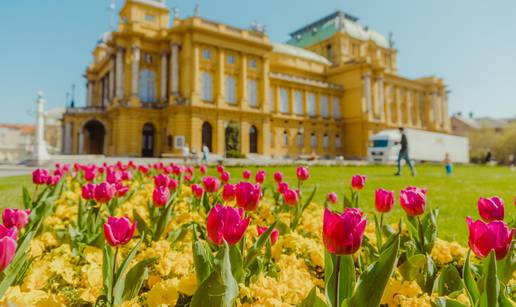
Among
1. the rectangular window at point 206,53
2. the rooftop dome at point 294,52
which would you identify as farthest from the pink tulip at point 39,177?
the rooftop dome at point 294,52

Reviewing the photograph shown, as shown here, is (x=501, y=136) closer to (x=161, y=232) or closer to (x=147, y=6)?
(x=147, y=6)

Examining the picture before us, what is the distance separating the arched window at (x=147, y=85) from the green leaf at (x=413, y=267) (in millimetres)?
37545

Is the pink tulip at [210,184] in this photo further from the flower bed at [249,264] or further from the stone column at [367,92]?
the stone column at [367,92]

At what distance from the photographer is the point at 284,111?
44.3 metres

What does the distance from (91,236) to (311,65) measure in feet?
165

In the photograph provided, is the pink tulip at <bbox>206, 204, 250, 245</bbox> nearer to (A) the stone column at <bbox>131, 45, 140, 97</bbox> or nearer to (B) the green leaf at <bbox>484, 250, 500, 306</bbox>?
(B) the green leaf at <bbox>484, 250, 500, 306</bbox>

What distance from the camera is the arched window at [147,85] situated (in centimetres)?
3678

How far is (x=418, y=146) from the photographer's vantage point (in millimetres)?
35812

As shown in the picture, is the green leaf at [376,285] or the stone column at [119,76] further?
the stone column at [119,76]

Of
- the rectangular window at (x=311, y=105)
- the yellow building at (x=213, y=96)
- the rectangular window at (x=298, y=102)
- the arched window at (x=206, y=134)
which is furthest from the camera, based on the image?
the rectangular window at (x=311, y=105)

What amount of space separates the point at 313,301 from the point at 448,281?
97cm

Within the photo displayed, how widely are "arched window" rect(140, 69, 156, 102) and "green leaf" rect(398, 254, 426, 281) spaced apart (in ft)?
123

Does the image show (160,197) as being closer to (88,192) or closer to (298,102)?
(88,192)

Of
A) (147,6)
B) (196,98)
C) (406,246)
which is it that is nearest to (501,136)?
(196,98)
